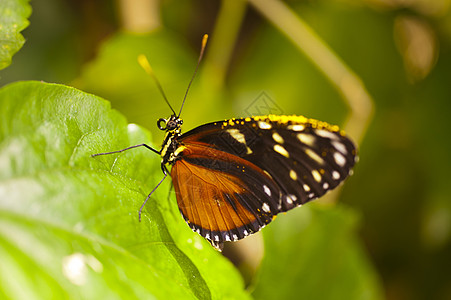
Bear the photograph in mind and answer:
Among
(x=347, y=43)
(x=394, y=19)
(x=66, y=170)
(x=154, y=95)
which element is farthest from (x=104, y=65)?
(x=394, y=19)

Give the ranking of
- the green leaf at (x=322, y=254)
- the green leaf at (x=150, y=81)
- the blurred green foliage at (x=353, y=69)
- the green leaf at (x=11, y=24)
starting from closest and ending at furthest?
the green leaf at (x=11, y=24) → the green leaf at (x=322, y=254) → the green leaf at (x=150, y=81) → the blurred green foliage at (x=353, y=69)

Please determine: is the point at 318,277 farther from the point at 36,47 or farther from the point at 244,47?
the point at 36,47

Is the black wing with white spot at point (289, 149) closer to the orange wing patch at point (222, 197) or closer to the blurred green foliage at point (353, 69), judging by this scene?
the orange wing patch at point (222, 197)

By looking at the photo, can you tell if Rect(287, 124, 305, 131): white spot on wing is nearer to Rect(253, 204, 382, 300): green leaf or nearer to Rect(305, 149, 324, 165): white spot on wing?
Rect(305, 149, 324, 165): white spot on wing

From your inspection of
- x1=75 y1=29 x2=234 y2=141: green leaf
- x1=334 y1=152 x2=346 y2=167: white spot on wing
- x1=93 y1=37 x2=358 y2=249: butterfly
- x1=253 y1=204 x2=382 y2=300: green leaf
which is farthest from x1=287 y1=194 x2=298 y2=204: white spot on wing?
x1=75 y1=29 x2=234 y2=141: green leaf

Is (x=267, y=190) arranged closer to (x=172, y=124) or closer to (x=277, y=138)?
(x=277, y=138)

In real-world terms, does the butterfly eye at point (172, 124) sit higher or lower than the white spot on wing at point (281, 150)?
higher

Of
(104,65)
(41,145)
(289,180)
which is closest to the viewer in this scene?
(41,145)

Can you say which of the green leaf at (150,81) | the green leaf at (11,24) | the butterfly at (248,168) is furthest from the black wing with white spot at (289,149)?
the green leaf at (150,81)
